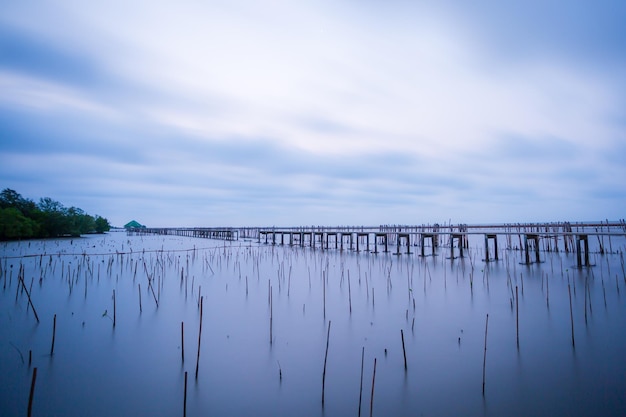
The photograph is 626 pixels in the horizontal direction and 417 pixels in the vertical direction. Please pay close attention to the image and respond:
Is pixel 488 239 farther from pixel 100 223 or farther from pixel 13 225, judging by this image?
pixel 100 223

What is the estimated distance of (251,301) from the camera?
22.1 ft

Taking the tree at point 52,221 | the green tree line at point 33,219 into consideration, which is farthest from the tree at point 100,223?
the tree at point 52,221

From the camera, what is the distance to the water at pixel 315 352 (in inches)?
112

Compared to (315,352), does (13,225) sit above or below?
above

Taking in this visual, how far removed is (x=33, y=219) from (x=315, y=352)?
39.9 metres

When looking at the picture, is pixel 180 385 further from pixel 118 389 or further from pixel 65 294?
pixel 65 294

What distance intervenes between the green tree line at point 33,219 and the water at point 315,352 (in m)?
26.3

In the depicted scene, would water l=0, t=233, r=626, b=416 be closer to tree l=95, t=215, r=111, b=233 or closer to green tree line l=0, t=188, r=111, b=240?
green tree line l=0, t=188, r=111, b=240

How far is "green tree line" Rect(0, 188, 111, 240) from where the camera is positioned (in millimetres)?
26609

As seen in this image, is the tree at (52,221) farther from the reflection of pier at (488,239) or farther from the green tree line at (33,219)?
the reflection of pier at (488,239)

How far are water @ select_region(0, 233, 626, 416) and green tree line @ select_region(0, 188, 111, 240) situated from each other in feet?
86.3

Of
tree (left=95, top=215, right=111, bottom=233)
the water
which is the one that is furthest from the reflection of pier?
tree (left=95, top=215, right=111, bottom=233)

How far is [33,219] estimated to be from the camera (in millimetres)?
31828

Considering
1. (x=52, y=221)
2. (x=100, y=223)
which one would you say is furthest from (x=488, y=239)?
(x=100, y=223)
